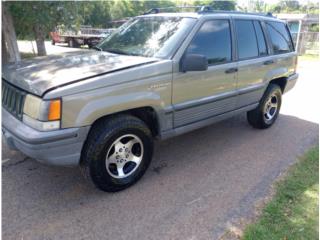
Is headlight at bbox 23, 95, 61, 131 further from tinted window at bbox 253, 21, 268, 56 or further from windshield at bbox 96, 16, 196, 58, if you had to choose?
tinted window at bbox 253, 21, 268, 56

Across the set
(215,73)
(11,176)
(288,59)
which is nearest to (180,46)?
(215,73)

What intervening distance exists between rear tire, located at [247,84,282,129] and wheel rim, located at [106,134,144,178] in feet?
8.64

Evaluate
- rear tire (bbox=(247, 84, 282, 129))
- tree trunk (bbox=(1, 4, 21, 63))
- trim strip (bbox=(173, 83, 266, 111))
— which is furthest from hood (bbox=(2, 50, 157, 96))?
tree trunk (bbox=(1, 4, 21, 63))

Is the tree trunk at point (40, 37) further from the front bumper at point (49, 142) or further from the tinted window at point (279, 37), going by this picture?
the front bumper at point (49, 142)

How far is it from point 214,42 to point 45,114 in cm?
239

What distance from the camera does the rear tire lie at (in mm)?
5312

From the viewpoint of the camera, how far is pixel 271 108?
5680 mm

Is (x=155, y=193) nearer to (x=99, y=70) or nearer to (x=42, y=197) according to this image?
(x=42, y=197)

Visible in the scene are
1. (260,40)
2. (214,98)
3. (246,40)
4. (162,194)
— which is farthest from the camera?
(260,40)

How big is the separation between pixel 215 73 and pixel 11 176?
282 cm

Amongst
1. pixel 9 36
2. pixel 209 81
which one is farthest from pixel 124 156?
pixel 9 36

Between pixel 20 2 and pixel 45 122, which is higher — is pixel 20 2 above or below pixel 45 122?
above

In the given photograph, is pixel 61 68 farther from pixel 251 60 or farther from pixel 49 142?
pixel 251 60

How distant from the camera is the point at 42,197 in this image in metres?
3.32
